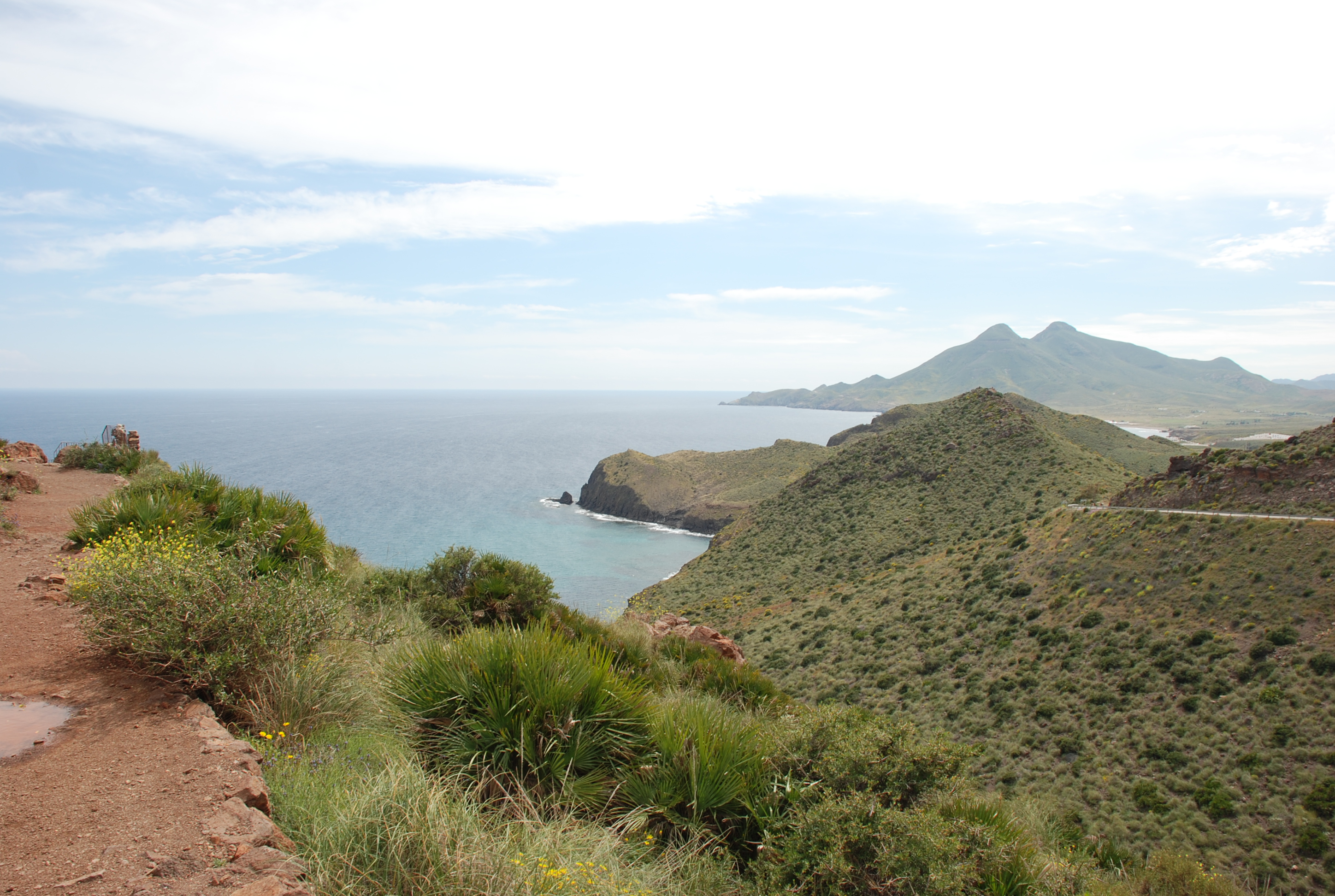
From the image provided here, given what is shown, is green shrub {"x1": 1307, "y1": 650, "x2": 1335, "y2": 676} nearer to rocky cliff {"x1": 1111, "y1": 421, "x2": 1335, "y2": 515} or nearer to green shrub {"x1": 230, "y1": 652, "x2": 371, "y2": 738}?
rocky cliff {"x1": 1111, "y1": 421, "x2": 1335, "y2": 515}

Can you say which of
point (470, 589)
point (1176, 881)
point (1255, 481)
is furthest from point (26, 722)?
point (1255, 481)

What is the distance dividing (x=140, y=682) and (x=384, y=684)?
1811 mm

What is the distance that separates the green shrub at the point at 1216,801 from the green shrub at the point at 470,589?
17.4 m

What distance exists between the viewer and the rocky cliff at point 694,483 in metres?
81.2

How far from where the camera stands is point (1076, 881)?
16.3ft

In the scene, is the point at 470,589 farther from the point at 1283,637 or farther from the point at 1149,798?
the point at 1283,637

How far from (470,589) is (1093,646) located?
23081 millimetres

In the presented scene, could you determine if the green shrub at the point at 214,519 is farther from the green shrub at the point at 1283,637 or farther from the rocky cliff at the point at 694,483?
the rocky cliff at the point at 694,483

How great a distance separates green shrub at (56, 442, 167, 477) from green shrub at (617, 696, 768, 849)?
696 inches

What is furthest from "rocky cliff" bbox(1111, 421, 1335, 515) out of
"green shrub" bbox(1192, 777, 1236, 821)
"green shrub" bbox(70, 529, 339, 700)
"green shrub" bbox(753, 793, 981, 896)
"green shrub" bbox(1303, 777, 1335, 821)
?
"green shrub" bbox(70, 529, 339, 700)

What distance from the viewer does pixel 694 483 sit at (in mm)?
90938

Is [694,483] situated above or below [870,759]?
below

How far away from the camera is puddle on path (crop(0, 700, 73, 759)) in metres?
3.89

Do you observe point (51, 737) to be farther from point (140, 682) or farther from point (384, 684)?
point (384, 684)
